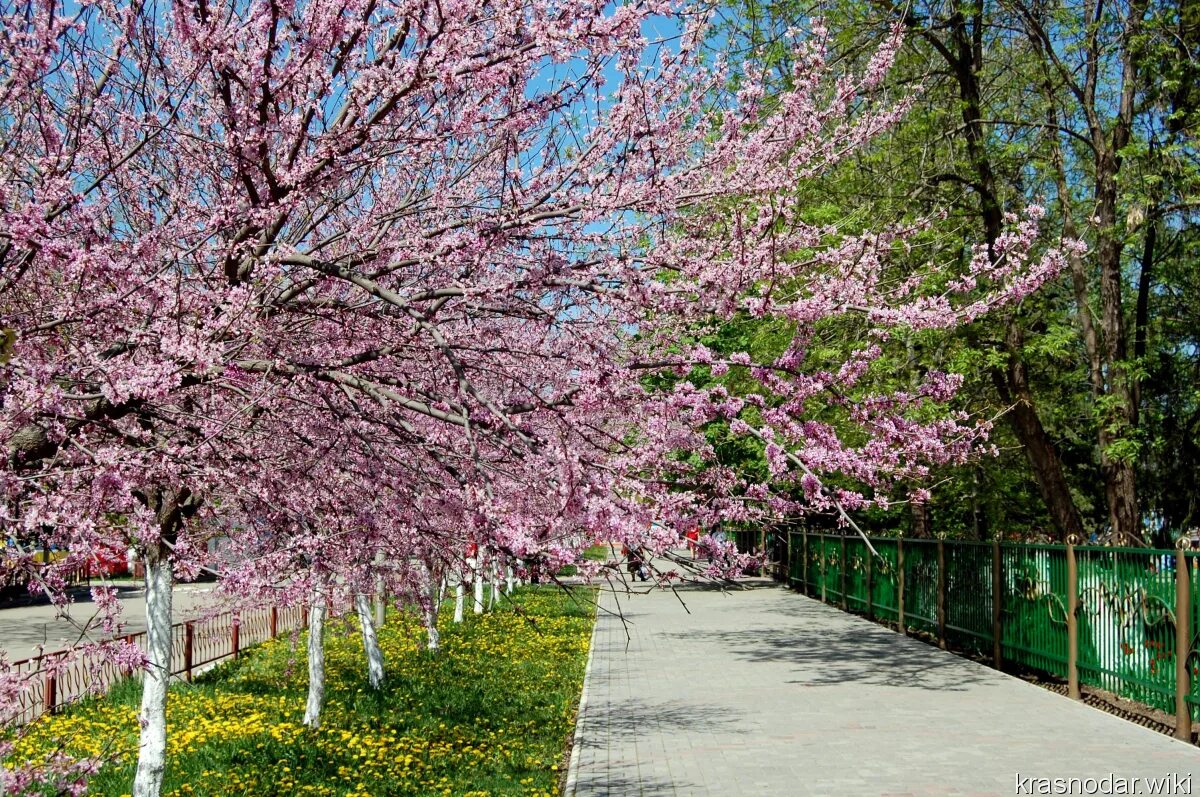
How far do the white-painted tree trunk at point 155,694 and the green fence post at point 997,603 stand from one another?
35.6 ft

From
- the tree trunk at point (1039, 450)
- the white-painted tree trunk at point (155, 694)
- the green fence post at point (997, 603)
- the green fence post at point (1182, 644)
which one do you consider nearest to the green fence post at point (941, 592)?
the tree trunk at point (1039, 450)

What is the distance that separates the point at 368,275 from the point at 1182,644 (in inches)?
337

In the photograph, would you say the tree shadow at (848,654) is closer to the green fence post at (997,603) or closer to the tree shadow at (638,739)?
the green fence post at (997,603)

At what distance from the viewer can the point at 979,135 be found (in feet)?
53.8

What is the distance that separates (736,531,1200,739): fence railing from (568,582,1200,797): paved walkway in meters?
0.49

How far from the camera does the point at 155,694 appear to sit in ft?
26.1

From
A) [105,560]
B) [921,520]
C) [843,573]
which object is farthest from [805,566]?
[105,560]

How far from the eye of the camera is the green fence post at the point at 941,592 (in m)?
17.7

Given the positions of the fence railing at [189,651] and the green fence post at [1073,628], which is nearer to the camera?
the green fence post at [1073,628]

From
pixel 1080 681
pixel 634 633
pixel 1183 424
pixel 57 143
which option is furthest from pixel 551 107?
pixel 1183 424

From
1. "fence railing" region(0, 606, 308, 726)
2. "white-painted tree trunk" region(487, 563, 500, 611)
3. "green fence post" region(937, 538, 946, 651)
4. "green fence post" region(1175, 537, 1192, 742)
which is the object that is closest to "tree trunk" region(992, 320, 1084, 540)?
"green fence post" region(937, 538, 946, 651)

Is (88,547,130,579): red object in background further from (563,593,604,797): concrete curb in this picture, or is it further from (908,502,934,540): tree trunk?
(908,502,934,540): tree trunk

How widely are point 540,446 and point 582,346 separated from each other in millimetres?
1687

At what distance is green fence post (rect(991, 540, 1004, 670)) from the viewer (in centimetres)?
1513
